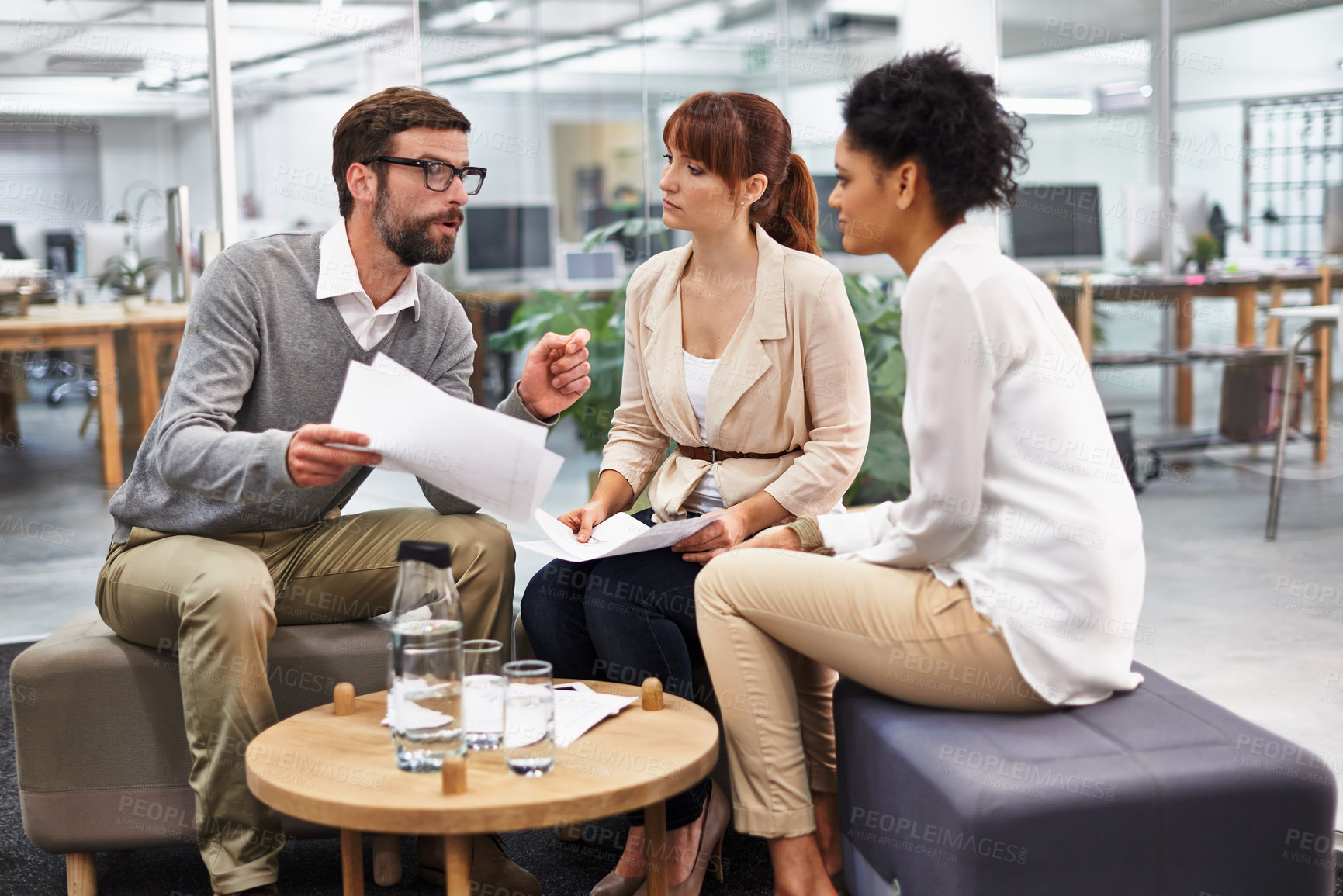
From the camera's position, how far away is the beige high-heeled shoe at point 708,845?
1.86m

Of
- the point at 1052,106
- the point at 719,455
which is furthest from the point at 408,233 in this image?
the point at 1052,106

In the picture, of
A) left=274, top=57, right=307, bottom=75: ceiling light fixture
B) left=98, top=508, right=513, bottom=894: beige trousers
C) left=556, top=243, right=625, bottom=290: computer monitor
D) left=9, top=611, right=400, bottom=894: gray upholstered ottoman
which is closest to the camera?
left=98, top=508, right=513, bottom=894: beige trousers

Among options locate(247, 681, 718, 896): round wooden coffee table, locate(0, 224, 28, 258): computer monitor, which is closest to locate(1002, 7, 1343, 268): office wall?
locate(247, 681, 718, 896): round wooden coffee table

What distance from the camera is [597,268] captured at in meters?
4.64

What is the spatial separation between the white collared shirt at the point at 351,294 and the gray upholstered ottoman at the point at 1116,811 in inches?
46.1

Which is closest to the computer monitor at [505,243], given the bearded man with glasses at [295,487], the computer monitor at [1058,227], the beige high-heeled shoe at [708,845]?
the computer monitor at [1058,227]

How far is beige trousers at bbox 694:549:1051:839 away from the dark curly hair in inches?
20.4

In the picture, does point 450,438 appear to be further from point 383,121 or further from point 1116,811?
point 1116,811

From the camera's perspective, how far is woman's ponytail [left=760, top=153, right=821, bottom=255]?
2271mm

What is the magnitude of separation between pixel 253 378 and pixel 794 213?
1010 millimetres

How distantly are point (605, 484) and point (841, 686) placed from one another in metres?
0.65

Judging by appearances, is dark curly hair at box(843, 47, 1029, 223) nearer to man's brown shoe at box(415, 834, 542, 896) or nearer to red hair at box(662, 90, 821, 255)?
red hair at box(662, 90, 821, 255)

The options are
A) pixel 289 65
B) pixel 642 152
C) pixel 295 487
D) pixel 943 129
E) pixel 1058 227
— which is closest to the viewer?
pixel 943 129

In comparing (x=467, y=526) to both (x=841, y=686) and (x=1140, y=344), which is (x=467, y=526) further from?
(x=1140, y=344)
